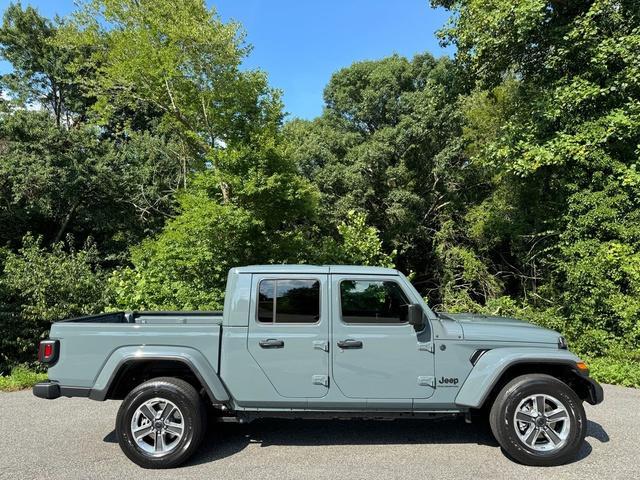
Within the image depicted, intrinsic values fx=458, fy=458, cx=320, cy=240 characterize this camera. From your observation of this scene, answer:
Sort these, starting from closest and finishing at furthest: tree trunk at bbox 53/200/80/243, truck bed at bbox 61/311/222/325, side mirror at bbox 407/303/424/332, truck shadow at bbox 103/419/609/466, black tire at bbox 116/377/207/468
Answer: black tire at bbox 116/377/207/468 → side mirror at bbox 407/303/424/332 → truck shadow at bbox 103/419/609/466 → truck bed at bbox 61/311/222/325 → tree trunk at bbox 53/200/80/243

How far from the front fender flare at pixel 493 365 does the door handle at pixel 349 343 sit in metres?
1.02

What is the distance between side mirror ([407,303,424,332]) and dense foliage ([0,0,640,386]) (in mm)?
4867

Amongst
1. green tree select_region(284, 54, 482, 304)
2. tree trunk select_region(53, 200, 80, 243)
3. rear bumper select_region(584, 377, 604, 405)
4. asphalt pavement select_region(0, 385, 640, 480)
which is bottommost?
asphalt pavement select_region(0, 385, 640, 480)

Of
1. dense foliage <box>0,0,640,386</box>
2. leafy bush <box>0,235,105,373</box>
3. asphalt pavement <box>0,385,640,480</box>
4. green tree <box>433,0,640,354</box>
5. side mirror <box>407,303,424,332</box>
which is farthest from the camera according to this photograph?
leafy bush <box>0,235,105,373</box>

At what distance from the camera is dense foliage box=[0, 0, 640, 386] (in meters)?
9.58

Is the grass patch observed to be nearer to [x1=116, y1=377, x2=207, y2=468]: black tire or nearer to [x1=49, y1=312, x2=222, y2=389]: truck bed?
[x1=49, y1=312, x2=222, y2=389]: truck bed

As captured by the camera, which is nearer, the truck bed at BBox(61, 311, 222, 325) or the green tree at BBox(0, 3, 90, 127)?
the truck bed at BBox(61, 311, 222, 325)

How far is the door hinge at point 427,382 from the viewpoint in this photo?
4.19 metres

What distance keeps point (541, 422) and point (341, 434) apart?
1.92m

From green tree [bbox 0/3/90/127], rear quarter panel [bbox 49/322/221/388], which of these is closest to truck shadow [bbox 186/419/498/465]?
rear quarter panel [bbox 49/322/221/388]

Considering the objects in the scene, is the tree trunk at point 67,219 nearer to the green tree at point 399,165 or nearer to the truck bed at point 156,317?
the green tree at point 399,165

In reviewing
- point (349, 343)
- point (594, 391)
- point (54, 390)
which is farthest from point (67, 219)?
point (594, 391)

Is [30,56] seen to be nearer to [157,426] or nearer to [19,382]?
[19,382]

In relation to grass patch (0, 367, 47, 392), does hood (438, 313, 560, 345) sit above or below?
above
